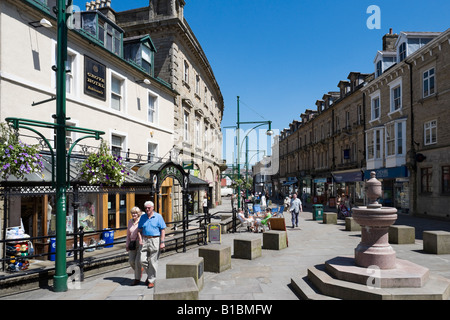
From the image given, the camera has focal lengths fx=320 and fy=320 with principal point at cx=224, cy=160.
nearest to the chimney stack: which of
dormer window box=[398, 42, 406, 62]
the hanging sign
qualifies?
dormer window box=[398, 42, 406, 62]

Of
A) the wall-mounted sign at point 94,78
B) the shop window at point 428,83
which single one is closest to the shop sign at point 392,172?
the shop window at point 428,83

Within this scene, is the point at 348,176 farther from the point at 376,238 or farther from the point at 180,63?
the point at 376,238

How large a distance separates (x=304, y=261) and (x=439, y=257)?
4028mm

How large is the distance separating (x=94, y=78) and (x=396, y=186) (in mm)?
22950

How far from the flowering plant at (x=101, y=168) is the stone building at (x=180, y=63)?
1133 centimetres

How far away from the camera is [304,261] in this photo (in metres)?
9.34

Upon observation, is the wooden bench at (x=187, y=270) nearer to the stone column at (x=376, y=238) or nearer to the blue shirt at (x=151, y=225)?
the blue shirt at (x=151, y=225)

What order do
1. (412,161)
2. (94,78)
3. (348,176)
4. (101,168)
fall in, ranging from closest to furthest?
(101,168) < (94,78) < (412,161) < (348,176)

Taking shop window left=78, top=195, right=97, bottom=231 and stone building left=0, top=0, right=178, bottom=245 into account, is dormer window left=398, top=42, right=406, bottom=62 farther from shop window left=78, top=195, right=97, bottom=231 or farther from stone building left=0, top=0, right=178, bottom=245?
shop window left=78, top=195, right=97, bottom=231

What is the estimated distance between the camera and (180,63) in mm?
21109

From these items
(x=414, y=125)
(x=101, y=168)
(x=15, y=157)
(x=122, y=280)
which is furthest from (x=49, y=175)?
(x=414, y=125)

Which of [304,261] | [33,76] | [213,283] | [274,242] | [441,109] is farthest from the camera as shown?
[441,109]

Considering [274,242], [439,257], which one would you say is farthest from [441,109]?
[274,242]
